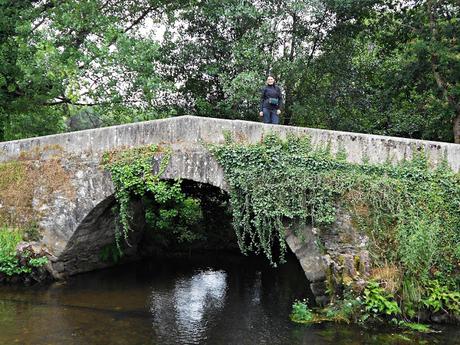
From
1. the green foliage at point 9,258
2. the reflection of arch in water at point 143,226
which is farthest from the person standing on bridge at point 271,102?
the green foliage at point 9,258

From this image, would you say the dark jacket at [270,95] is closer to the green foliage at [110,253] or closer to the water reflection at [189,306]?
the water reflection at [189,306]

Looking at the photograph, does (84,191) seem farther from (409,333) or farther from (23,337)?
(409,333)

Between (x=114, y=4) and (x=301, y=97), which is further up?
(x=114, y=4)

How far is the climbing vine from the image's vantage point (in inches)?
293

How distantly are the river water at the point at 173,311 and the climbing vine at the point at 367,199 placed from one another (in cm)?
97

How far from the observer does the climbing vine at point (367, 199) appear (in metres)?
7.45

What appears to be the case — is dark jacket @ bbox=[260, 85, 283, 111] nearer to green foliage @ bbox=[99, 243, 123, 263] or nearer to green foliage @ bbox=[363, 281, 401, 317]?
green foliage @ bbox=[363, 281, 401, 317]

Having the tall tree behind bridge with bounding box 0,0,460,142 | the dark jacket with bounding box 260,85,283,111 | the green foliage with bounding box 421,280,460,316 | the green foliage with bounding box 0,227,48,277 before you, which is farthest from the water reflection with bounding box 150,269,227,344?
the tall tree behind bridge with bounding box 0,0,460,142

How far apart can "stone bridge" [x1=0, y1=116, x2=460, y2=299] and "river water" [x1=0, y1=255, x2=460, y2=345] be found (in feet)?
2.62

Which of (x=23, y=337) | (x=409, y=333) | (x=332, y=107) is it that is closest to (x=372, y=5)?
(x=332, y=107)

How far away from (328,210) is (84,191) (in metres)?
4.59

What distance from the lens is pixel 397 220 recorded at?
770 cm

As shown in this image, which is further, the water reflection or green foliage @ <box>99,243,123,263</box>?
green foliage @ <box>99,243,123,263</box>

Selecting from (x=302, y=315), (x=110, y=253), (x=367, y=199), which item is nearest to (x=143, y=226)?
(x=110, y=253)
